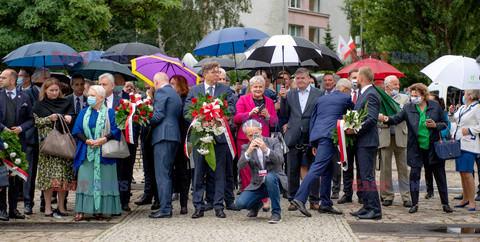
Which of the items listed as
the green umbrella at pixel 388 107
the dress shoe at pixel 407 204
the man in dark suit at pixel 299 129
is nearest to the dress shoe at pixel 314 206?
the man in dark suit at pixel 299 129

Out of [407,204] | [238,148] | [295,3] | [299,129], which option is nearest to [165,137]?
[238,148]

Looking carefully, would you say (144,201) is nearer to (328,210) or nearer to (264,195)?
(264,195)

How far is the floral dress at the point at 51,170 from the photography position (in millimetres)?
9047

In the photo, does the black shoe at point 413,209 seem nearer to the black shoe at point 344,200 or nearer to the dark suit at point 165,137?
the black shoe at point 344,200

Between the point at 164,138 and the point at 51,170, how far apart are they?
178 centimetres

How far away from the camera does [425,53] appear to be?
88.8 ft

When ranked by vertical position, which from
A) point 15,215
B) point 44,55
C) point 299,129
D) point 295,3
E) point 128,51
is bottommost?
point 15,215

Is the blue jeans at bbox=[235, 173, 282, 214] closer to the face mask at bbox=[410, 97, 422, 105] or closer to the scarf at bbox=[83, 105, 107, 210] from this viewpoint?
the scarf at bbox=[83, 105, 107, 210]

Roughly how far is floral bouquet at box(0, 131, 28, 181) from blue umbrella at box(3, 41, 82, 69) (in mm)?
2511

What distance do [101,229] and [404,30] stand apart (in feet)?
74.1

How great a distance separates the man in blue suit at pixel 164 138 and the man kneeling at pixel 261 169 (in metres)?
1.09

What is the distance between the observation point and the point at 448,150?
31.2 ft

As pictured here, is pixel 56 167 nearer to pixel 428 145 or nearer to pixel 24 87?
pixel 24 87

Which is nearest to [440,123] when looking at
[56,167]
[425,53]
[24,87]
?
[56,167]
